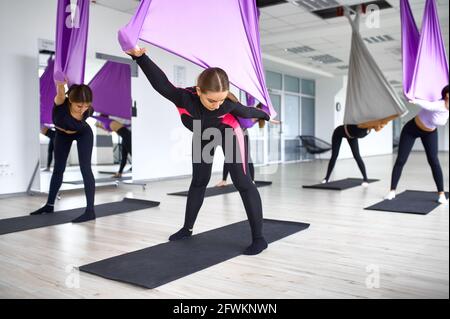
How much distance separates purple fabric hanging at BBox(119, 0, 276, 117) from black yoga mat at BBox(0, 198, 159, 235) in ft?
6.43

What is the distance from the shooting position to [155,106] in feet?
23.1

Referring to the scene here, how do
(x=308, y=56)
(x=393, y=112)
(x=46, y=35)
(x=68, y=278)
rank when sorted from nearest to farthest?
1. (x=68, y=278)
2. (x=393, y=112)
3. (x=46, y=35)
4. (x=308, y=56)

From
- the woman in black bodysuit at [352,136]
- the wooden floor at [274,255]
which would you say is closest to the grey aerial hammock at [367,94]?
the woman in black bodysuit at [352,136]

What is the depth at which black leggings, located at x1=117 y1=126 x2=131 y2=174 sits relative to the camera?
249 inches

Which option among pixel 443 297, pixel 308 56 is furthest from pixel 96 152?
pixel 308 56

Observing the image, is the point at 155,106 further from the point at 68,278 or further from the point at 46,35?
the point at 68,278

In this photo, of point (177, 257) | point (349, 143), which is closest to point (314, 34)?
point (349, 143)

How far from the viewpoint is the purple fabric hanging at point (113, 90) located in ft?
19.2

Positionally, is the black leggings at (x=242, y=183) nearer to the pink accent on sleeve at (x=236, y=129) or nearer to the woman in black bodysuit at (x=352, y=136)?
the pink accent on sleeve at (x=236, y=129)

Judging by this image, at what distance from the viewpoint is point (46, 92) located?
5289 mm

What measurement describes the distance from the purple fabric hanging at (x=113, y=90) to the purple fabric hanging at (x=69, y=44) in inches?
82.6

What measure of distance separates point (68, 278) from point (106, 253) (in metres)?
0.50

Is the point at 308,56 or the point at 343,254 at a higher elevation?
the point at 308,56

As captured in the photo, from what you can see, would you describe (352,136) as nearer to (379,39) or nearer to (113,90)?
(113,90)
